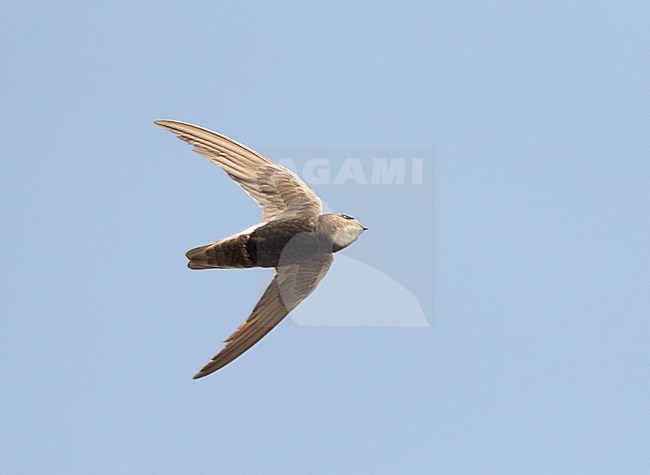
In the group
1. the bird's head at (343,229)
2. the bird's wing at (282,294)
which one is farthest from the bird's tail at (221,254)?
the bird's head at (343,229)

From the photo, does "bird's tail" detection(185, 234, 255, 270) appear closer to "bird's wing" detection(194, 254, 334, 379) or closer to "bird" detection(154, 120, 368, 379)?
"bird" detection(154, 120, 368, 379)

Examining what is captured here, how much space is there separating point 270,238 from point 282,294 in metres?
0.50

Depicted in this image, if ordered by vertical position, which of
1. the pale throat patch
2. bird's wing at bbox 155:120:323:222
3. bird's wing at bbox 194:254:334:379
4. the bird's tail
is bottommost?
bird's wing at bbox 194:254:334:379

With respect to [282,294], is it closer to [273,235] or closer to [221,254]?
[273,235]

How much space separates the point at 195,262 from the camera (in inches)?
357

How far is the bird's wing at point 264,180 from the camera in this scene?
30.5 feet

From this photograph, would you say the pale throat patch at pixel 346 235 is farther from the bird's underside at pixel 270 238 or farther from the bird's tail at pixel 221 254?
the bird's tail at pixel 221 254

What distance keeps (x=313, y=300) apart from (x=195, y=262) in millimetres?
1098

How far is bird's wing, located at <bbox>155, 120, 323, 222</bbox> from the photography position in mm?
9297

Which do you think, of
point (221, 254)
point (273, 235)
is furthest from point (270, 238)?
point (221, 254)

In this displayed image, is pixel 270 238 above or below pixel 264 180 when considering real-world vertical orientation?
below

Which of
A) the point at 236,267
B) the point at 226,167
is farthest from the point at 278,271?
the point at 226,167

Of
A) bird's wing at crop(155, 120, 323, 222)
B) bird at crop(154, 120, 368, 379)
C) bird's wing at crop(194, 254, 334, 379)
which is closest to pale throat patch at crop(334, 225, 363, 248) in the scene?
bird at crop(154, 120, 368, 379)

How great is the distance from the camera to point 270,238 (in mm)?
9148
